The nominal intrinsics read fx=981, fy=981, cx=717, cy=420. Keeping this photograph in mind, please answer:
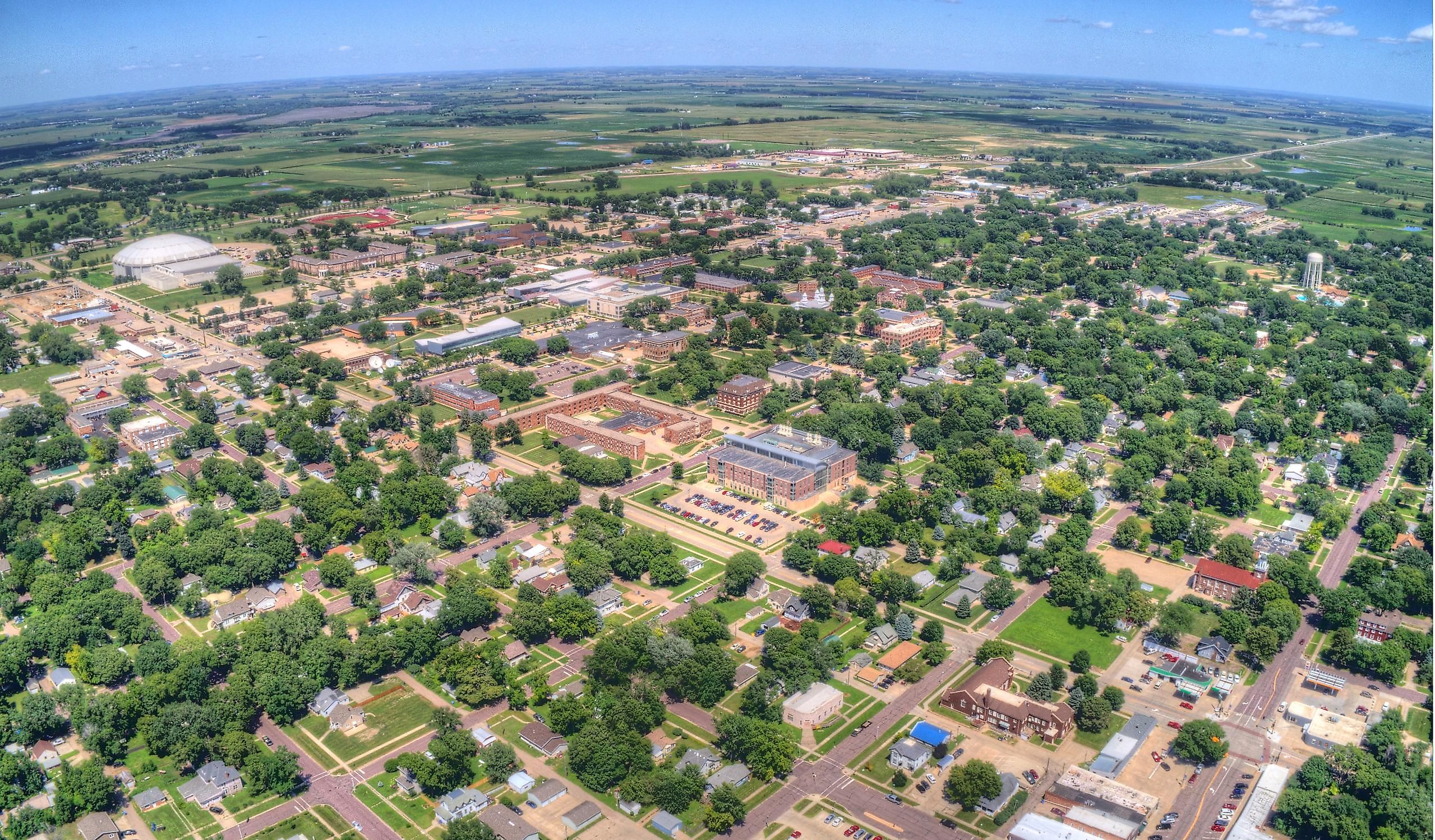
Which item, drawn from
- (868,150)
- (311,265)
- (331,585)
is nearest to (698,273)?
(311,265)

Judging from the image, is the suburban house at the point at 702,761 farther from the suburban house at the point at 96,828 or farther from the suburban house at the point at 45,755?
the suburban house at the point at 45,755

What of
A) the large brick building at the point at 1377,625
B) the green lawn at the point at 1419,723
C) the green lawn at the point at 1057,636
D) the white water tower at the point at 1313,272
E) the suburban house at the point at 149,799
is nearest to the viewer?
the suburban house at the point at 149,799

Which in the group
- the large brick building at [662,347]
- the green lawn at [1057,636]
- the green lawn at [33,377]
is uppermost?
the large brick building at [662,347]

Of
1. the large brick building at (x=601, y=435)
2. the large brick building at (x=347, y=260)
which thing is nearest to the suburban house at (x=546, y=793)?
the large brick building at (x=601, y=435)

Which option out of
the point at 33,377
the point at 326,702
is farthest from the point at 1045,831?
the point at 33,377

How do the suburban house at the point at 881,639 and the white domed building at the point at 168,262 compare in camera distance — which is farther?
the white domed building at the point at 168,262
